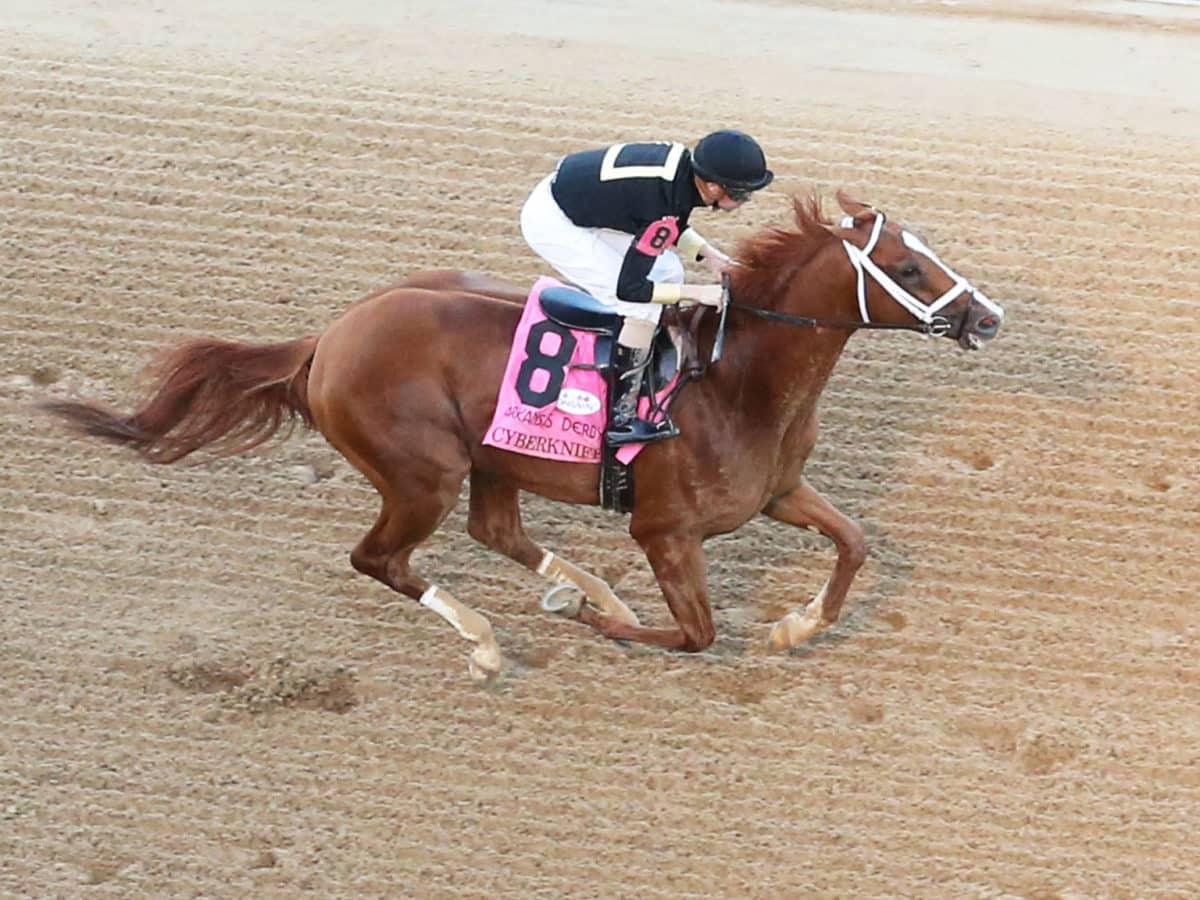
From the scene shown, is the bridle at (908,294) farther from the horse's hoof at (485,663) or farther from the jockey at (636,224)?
the horse's hoof at (485,663)

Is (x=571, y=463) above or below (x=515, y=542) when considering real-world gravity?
above

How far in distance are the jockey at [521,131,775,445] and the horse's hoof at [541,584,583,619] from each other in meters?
0.80

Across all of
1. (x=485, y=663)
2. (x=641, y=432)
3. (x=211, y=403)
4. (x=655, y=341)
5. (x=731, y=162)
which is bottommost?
(x=485, y=663)

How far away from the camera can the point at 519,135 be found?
8.43 m

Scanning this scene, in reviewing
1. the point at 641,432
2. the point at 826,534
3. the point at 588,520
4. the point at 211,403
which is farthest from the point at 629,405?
the point at 211,403

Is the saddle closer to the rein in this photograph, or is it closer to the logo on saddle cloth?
the logo on saddle cloth

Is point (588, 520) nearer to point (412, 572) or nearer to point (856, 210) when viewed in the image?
point (412, 572)

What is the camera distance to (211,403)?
19.7 feet

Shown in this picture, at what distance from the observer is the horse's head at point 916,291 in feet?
16.6

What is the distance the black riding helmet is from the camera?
16.1 feet

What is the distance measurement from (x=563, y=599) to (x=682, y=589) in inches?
22.6

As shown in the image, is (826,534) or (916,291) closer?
(916,291)

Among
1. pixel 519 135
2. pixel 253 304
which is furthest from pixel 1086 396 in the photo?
pixel 253 304

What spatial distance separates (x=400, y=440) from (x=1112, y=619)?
281 cm
